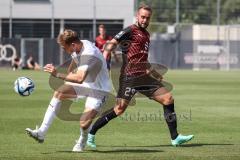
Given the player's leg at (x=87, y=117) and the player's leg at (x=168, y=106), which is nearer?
the player's leg at (x=87, y=117)

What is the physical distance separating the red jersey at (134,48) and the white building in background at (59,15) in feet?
148

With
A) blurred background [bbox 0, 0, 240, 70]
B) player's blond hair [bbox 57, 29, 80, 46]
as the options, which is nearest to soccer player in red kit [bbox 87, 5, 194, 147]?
player's blond hair [bbox 57, 29, 80, 46]

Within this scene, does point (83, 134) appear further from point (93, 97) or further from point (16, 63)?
point (16, 63)

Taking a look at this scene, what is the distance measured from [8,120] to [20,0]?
45.2m

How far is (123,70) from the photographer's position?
1191 cm

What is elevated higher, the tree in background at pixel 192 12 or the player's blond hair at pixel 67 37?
the player's blond hair at pixel 67 37

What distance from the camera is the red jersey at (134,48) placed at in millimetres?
11625

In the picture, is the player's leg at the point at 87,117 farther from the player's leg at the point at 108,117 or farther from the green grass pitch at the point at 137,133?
the player's leg at the point at 108,117

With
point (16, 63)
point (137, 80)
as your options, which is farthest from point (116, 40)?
point (16, 63)

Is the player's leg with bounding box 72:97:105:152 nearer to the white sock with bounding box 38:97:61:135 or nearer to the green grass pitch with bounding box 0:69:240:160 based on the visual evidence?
the green grass pitch with bounding box 0:69:240:160

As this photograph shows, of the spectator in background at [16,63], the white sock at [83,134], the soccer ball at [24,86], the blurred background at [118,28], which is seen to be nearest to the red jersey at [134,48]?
the white sock at [83,134]

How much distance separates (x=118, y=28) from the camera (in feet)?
197

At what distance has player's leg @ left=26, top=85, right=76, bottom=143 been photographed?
10.6m

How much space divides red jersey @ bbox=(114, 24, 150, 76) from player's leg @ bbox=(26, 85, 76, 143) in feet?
4.34
